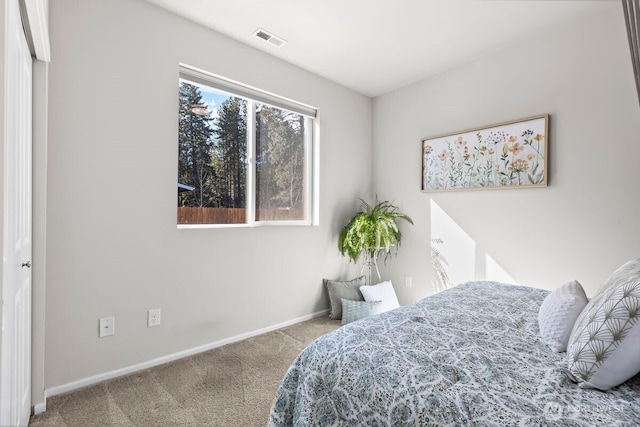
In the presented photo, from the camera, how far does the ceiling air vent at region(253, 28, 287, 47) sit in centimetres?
247

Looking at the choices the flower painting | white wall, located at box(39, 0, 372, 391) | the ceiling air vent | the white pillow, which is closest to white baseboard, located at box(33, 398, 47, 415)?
white wall, located at box(39, 0, 372, 391)

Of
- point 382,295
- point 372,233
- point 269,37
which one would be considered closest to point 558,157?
point 372,233

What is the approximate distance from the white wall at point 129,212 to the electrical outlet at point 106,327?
23 mm

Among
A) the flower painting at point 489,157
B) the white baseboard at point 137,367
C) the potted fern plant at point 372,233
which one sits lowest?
the white baseboard at point 137,367

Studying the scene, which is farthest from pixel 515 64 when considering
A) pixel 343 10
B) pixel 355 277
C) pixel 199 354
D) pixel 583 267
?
pixel 199 354

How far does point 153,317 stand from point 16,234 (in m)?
1.13

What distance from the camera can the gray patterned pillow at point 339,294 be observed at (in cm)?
317

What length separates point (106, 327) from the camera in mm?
1984

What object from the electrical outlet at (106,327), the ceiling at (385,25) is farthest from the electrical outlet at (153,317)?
the ceiling at (385,25)

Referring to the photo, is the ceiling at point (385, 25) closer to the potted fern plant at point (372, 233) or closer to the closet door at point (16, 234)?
the closet door at point (16, 234)

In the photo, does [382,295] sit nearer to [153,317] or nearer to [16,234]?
[153,317]

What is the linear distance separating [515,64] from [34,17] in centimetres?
321

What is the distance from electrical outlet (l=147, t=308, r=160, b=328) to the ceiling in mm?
2160

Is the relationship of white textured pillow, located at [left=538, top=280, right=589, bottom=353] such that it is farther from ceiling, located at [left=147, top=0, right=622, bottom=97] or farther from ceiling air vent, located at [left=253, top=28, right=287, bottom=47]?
ceiling air vent, located at [left=253, top=28, right=287, bottom=47]
